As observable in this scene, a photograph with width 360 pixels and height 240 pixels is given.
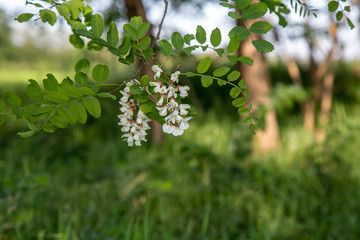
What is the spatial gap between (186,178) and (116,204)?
76 centimetres

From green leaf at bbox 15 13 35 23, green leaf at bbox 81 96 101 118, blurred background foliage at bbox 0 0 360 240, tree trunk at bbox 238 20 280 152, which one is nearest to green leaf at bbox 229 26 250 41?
green leaf at bbox 81 96 101 118

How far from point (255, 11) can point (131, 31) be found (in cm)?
30

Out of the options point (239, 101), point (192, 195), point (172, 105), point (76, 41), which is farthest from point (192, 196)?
point (172, 105)

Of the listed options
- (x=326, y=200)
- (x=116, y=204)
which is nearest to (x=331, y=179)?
(x=326, y=200)

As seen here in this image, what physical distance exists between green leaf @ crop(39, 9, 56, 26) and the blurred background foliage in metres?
0.95

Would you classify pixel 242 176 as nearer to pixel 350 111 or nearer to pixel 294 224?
pixel 294 224

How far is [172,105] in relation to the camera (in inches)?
30.3

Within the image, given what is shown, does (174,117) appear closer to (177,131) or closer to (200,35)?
(177,131)

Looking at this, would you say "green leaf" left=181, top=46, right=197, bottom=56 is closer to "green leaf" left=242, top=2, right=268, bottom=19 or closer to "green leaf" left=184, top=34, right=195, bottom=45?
"green leaf" left=184, top=34, right=195, bottom=45

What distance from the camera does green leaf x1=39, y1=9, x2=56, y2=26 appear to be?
0.84 metres

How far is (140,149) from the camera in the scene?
318 cm

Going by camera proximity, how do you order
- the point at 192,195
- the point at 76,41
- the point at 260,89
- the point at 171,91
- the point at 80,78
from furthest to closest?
the point at 260,89 → the point at 192,195 → the point at 76,41 → the point at 80,78 → the point at 171,91

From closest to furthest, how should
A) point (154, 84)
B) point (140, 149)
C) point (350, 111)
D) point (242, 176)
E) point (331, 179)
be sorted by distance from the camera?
point (154, 84)
point (242, 176)
point (331, 179)
point (140, 149)
point (350, 111)

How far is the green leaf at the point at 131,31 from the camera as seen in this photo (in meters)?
0.79
